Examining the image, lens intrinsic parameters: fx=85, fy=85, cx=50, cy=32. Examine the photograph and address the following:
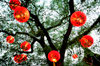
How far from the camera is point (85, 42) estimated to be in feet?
11.7

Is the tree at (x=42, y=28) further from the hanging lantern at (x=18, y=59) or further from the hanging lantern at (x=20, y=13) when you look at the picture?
the hanging lantern at (x=20, y=13)

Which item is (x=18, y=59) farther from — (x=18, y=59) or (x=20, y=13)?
(x=20, y=13)

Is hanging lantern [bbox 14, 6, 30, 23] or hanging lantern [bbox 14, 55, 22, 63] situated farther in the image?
hanging lantern [bbox 14, 55, 22, 63]

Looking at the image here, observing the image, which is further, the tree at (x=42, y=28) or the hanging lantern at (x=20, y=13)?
the tree at (x=42, y=28)

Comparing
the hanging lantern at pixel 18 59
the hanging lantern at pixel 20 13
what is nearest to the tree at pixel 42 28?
the hanging lantern at pixel 18 59

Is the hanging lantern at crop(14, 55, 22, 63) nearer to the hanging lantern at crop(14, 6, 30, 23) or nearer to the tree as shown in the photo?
the tree

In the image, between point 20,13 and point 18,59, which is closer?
point 20,13

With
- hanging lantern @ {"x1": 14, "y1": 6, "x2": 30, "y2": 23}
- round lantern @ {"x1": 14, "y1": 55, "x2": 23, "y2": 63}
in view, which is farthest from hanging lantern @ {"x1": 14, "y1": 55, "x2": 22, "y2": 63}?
hanging lantern @ {"x1": 14, "y1": 6, "x2": 30, "y2": 23}

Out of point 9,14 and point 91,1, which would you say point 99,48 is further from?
point 9,14

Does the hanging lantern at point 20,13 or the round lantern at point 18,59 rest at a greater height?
the hanging lantern at point 20,13

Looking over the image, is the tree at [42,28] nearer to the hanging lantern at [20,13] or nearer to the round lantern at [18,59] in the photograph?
the round lantern at [18,59]

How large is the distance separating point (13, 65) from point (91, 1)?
7065 mm

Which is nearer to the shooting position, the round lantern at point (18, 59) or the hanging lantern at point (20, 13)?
the hanging lantern at point (20, 13)

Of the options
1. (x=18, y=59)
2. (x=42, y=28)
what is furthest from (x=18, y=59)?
(x=42, y=28)
